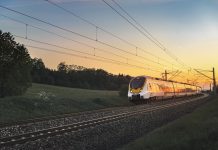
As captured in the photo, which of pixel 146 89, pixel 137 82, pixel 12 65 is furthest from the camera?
pixel 12 65

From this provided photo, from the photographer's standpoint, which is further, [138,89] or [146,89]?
[138,89]

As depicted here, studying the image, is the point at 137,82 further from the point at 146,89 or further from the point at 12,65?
the point at 12,65

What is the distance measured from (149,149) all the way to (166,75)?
222 ft

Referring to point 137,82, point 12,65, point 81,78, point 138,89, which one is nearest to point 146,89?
point 138,89

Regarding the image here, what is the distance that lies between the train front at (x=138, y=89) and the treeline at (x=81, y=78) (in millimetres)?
83764

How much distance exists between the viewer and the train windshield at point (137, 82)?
158ft

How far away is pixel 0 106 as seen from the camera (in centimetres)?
3259

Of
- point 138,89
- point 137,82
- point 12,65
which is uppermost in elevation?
point 12,65

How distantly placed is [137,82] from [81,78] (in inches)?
4215

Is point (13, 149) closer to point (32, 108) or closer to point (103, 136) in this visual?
point (103, 136)

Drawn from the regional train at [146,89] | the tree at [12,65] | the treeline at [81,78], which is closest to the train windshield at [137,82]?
the regional train at [146,89]

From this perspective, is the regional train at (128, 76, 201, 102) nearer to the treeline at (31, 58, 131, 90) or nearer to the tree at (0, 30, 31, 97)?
the tree at (0, 30, 31, 97)

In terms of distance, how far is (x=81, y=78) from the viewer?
6112 inches

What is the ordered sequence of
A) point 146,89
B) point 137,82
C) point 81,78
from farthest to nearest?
A: point 81,78 → point 137,82 → point 146,89
